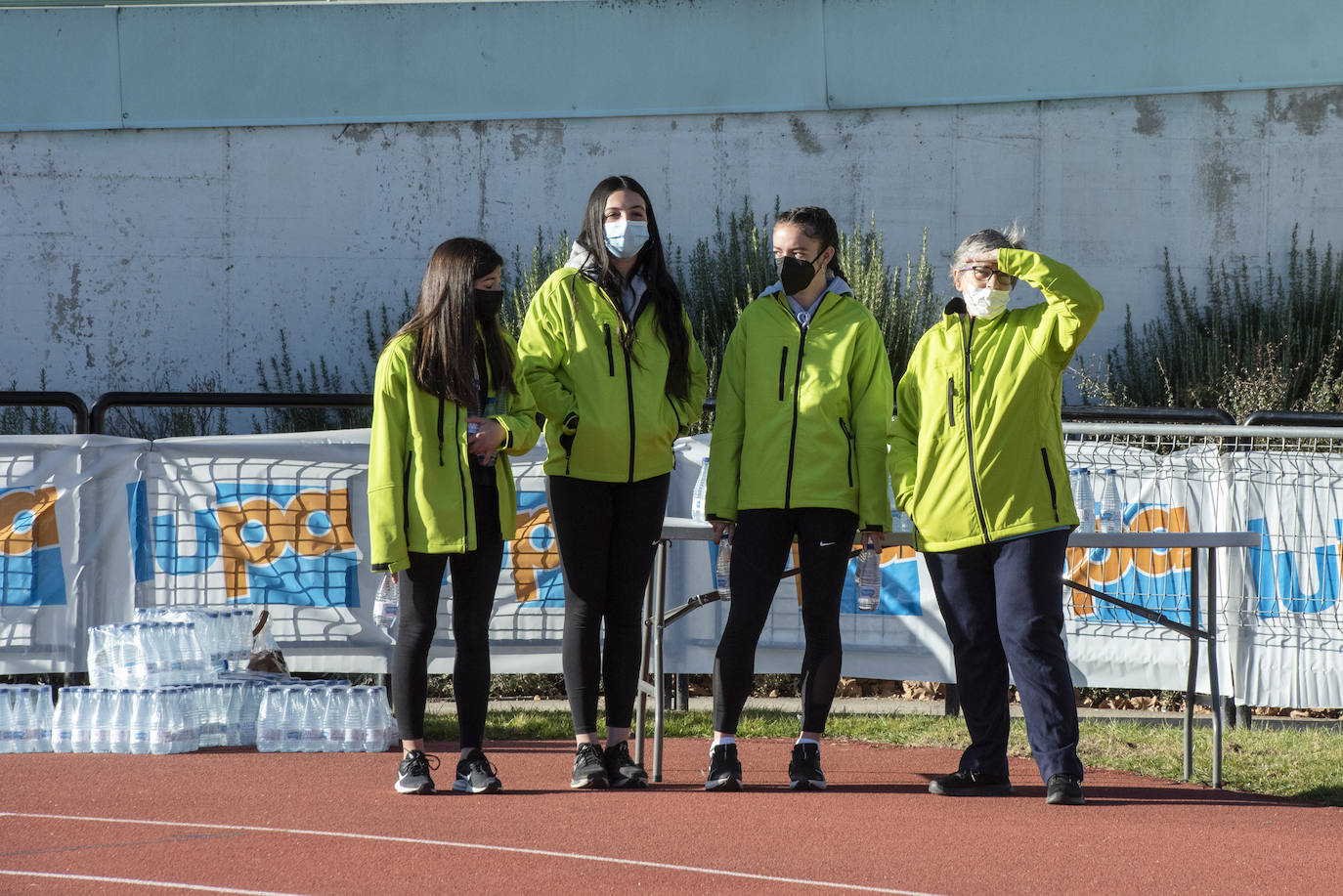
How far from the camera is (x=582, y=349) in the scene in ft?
17.5

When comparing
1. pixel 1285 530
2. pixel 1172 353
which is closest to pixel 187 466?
pixel 1285 530

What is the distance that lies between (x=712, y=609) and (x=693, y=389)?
263 cm

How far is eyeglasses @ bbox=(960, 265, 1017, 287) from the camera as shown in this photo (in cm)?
527

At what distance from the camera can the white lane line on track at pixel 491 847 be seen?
395 cm

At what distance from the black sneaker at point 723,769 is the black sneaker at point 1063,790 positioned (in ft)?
3.72

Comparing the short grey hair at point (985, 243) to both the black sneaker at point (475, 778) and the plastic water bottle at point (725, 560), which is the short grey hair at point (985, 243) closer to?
the plastic water bottle at point (725, 560)

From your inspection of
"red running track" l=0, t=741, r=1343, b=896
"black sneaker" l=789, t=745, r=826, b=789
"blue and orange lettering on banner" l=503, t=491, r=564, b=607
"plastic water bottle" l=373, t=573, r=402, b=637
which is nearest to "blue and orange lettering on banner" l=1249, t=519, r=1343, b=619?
"red running track" l=0, t=741, r=1343, b=896

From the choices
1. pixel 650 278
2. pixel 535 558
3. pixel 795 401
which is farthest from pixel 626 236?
pixel 535 558

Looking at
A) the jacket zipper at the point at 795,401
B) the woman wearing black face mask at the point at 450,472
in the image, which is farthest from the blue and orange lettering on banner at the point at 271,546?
the jacket zipper at the point at 795,401

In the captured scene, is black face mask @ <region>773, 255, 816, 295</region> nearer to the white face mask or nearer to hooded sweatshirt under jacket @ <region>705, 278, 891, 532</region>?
hooded sweatshirt under jacket @ <region>705, 278, 891, 532</region>

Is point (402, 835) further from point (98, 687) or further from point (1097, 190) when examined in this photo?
point (1097, 190)

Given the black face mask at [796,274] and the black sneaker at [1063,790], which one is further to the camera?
the black face mask at [796,274]

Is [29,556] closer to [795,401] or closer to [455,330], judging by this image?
[455,330]

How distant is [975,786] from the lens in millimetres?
5445
